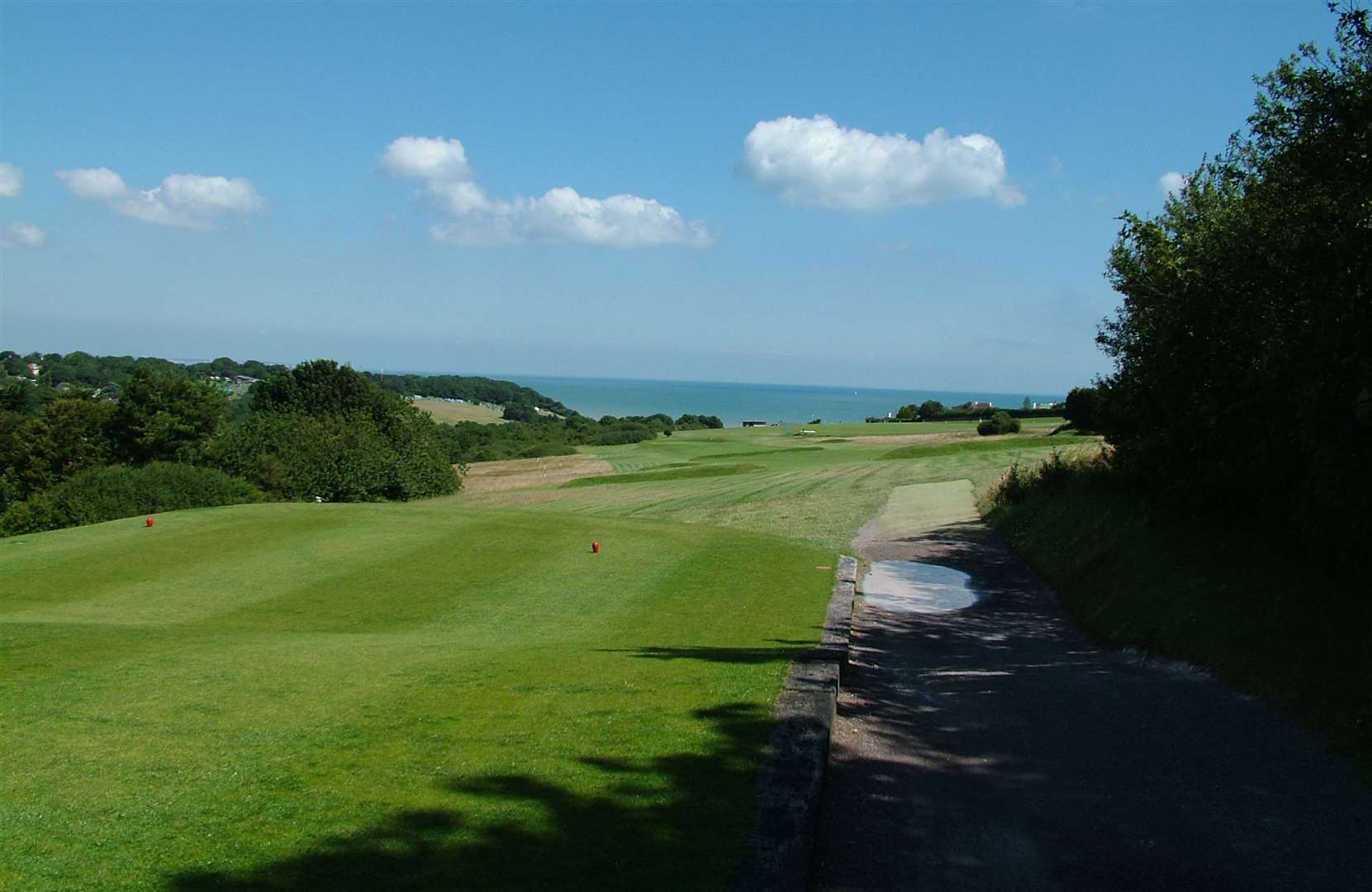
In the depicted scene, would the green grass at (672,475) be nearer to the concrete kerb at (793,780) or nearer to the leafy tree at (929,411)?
the concrete kerb at (793,780)

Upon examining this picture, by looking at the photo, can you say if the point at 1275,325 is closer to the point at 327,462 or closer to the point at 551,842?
the point at 551,842

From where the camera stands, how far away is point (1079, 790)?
20.2ft

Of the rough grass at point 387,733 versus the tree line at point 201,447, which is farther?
the tree line at point 201,447

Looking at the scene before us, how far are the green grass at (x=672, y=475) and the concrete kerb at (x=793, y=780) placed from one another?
144ft

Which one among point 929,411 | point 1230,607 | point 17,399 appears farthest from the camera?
point 929,411

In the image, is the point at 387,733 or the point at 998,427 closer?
the point at 387,733

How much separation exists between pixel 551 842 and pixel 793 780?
1.68 meters

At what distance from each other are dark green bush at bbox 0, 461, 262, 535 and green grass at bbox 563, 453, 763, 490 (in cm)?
1783

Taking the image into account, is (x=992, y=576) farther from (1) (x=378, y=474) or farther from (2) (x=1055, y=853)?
(1) (x=378, y=474)

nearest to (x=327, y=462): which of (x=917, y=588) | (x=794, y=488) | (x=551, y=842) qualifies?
(x=794, y=488)

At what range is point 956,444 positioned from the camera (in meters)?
59.0

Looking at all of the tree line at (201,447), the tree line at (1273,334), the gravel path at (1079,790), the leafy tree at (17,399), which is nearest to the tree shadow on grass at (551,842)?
the gravel path at (1079,790)

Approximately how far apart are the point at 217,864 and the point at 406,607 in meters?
10.4

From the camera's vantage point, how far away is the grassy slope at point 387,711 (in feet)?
15.5
